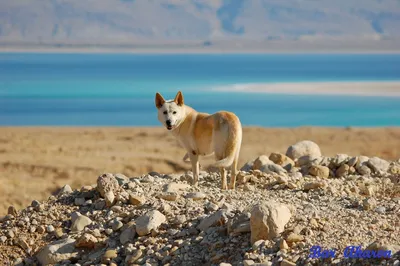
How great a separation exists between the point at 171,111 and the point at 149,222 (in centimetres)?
230

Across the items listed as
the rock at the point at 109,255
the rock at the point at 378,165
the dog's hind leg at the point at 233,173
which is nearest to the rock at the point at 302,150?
the rock at the point at 378,165

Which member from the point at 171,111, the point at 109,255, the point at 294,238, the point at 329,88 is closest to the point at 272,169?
the point at 171,111

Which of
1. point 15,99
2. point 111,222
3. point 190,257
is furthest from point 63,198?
point 15,99

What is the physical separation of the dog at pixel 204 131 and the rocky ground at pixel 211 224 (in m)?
0.41

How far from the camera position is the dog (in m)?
9.88

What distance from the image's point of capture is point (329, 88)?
64812 mm

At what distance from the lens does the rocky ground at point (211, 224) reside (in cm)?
704

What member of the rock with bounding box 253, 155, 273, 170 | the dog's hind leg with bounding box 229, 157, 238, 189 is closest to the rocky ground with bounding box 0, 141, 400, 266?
the dog's hind leg with bounding box 229, 157, 238, 189

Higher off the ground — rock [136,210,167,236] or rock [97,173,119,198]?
rock [97,173,119,198]

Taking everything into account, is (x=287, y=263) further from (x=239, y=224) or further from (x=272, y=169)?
(x=272, y=169)

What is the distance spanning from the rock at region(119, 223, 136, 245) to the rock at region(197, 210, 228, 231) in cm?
74

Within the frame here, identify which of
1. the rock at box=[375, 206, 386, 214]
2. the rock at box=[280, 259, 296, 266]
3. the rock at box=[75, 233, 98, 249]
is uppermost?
the rock at box=[375, 206, 386, 214]

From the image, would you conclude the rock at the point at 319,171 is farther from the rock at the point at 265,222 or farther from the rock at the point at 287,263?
the rock at the point at 287,263

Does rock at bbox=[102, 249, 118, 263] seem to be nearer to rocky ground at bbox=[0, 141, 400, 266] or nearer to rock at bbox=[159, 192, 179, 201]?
rocky ground at bbox=[0, 141, 400, 266]
